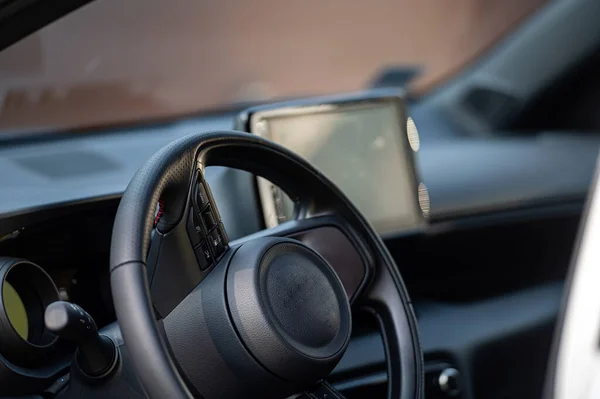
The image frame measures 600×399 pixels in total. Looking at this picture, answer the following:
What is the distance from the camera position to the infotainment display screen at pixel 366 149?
1.84m

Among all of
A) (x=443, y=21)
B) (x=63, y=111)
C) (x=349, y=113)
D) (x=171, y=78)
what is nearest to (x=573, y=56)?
(x=443, y=21)

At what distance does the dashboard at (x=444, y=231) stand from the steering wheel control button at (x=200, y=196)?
32 cm

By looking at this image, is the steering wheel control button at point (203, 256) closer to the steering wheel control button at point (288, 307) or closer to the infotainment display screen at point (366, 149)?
the steering wheel control button at point (288, 307)

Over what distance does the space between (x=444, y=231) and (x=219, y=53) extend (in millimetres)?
1053

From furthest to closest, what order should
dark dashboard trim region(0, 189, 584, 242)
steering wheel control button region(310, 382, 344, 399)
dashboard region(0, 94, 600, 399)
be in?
dark dashboard trim region(0, 189, 584, 242), dashboard region(0, 94, 600, 399), steering wheel control button region(310, 382, 344, 399)

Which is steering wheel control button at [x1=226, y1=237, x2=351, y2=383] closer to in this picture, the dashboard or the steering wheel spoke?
the steering wheel spoke

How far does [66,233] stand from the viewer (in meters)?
1.45

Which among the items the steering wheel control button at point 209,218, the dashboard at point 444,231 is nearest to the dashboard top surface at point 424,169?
the dashboard at point 444,231

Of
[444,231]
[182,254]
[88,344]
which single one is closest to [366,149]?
[444,231]

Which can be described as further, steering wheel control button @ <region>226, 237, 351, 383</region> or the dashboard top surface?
the dashboard top surface

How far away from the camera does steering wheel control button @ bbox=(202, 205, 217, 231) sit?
120 centimetres

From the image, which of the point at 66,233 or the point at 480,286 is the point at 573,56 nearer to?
the point at 480,286

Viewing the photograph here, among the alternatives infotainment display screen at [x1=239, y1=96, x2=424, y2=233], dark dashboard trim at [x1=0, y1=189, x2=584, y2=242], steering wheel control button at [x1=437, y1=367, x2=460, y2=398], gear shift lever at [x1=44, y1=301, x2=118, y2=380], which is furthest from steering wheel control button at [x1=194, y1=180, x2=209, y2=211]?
steering wheel control button at [x1=437, y1=367, x2=460, y2=398]

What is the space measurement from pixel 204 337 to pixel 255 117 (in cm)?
71
